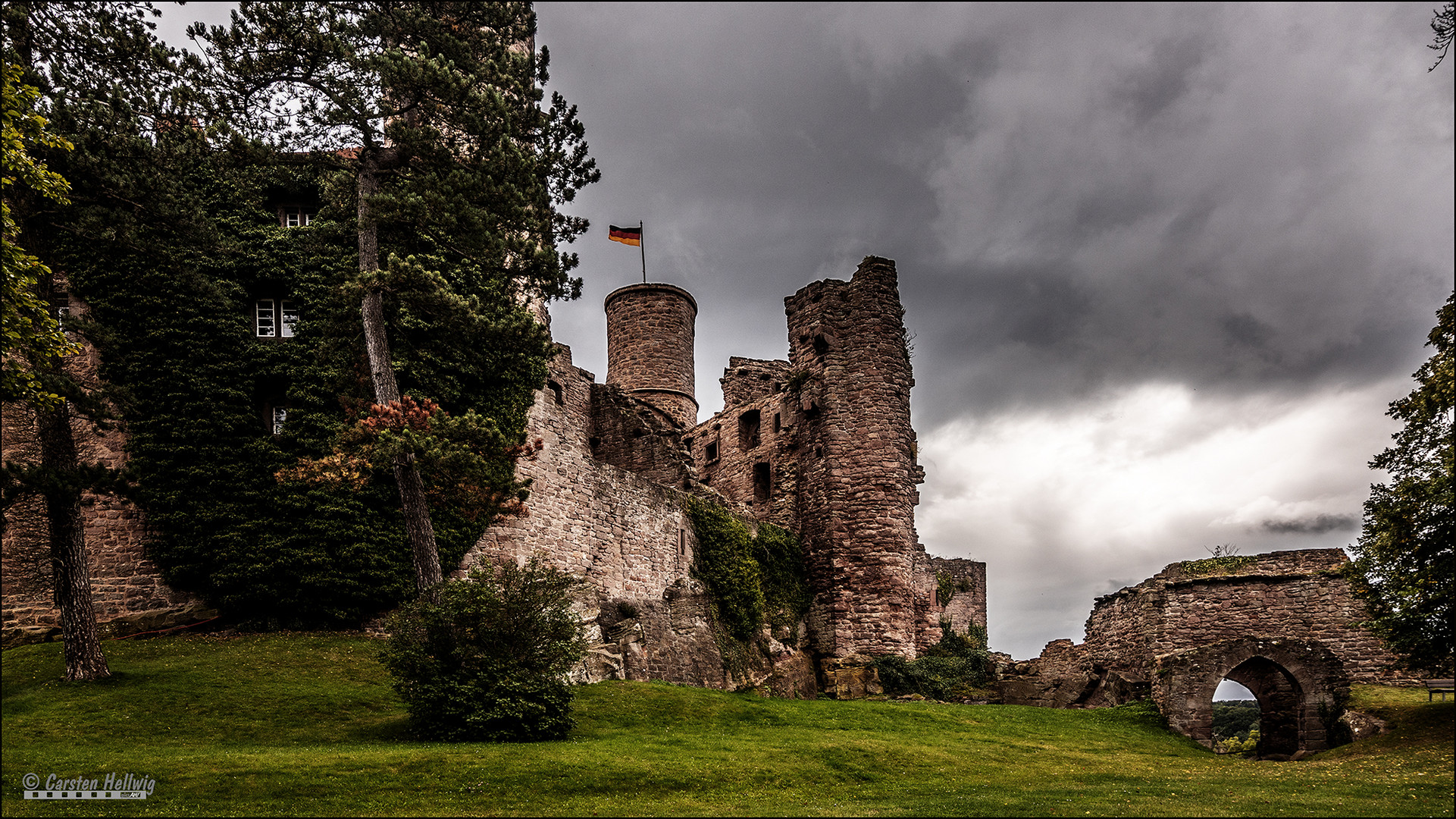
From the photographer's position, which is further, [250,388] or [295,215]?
[295,215]

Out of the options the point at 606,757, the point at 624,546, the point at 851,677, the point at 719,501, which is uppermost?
the point at 719,501

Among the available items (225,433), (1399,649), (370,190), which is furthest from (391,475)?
(1399,649)

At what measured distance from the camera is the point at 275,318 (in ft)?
65.2

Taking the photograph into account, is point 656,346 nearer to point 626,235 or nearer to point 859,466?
point 626,235

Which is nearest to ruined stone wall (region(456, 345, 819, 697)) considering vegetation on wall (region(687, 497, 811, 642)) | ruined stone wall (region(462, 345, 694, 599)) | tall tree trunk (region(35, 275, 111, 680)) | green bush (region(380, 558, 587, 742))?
ruined stone wall (region(462, 345, 694, 599))

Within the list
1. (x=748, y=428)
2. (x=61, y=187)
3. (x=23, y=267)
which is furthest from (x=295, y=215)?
(x=748, y=428)

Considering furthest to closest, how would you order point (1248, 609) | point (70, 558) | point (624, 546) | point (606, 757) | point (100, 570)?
point (1248, 609) → point (624, 546) → point (100, 570) → point (70, 558) → point (606, 757)

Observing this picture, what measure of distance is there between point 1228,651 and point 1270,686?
3.04 metres

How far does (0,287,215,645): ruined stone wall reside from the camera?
17062 mm

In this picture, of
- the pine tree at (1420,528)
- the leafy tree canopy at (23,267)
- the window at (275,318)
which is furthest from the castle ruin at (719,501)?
the pine tree at (1420,528)

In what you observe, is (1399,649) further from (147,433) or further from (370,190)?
(147,433)

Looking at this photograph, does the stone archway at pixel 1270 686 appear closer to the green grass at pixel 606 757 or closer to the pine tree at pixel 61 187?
the green grass at pixel 606 757

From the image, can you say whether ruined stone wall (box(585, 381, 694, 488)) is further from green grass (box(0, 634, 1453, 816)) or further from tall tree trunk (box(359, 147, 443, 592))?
tall tree trunk (box(359, 147, 443, 592))

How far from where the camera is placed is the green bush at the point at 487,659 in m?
13.0
